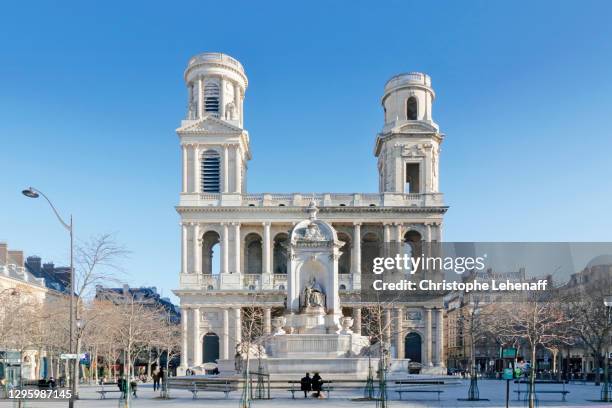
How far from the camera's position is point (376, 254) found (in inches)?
3371

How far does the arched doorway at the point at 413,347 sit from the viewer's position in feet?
254

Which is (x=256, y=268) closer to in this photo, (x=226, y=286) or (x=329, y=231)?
(x=226, y=286)

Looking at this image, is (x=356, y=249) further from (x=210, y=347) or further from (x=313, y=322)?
(x=313, y=322)

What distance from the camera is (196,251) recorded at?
7688cm

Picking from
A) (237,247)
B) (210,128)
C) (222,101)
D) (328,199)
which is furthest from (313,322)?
(222,101)

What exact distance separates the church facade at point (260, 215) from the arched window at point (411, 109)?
0.12 metres

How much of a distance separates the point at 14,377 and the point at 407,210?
54062 millimetres

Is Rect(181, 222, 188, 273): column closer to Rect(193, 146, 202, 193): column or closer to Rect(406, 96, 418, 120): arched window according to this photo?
Rect(193, 146, 202, 193): column

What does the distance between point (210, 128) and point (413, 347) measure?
3304 cm

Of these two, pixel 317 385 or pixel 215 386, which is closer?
pixel 317 385

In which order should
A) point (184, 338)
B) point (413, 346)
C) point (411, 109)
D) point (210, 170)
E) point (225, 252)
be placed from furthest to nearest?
point (411, 109) → point (210, 170) → point (413, 346) → point (225, 252) → point (184, 338)

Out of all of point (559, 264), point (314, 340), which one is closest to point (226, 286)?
point (559, 264)

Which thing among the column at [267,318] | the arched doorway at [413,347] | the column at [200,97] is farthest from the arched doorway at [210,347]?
the column at [200,97]

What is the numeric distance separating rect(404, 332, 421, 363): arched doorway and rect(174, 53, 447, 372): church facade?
11 centimetres
